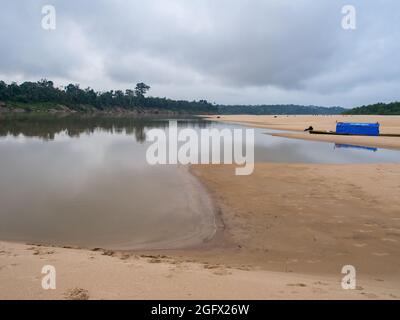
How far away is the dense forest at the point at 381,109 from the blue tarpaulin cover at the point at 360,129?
10185 cm

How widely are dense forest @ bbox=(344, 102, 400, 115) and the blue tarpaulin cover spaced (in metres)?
102

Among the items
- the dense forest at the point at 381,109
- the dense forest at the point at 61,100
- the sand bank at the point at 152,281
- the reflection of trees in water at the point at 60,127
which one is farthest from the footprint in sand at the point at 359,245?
the dense forest at the point at 381,109

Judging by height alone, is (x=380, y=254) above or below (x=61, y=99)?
below

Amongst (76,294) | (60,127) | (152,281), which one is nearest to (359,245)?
(152,281)

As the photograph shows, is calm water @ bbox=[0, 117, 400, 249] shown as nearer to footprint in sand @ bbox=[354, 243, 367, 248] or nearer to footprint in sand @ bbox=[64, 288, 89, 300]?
footprint in sand @ bbox=[64, 288, 89, 300]

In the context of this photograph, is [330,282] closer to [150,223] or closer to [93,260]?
[93,260]

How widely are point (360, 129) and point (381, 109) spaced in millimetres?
115835

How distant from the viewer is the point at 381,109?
143m

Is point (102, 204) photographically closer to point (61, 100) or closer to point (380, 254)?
point (380, 254)

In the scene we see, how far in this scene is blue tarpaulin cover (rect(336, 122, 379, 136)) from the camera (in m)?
43.2

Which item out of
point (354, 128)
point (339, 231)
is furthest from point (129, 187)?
point (354, 128)

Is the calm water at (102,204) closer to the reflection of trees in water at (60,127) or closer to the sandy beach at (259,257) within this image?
the sandy beach at (259,257)
